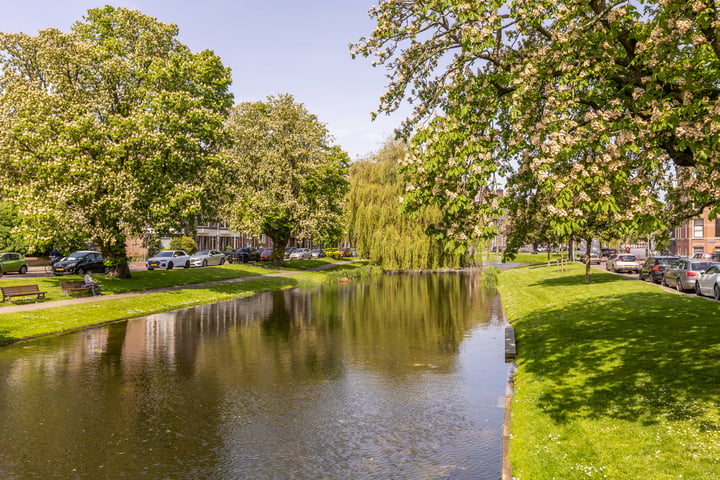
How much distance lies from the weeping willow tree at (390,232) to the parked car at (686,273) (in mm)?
21700

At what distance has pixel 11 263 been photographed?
41.0 m

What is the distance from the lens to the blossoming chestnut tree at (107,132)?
2833 centimetres

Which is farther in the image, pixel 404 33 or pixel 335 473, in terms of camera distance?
pixel 404 33

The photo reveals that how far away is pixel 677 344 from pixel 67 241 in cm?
2701

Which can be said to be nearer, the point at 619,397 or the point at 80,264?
the point at 619,397

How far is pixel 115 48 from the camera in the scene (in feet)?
108

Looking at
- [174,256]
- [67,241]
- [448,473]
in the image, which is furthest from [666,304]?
[174,256]

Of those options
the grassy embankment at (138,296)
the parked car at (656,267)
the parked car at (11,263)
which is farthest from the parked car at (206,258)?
the parked car at (656,267)

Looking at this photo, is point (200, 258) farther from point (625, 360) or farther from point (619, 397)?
point (619, 397)

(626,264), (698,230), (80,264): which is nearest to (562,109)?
(80,264)

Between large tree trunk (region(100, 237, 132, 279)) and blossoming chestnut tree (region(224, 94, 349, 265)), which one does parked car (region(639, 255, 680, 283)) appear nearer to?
blossoming chestnut tree (region(224, 94, 349, 265))

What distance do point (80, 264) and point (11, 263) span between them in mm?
6470

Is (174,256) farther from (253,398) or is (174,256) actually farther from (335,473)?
(335,473)

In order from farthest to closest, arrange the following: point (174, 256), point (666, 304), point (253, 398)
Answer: point (174, 256) → point (666, 304) → point (253, 398)
